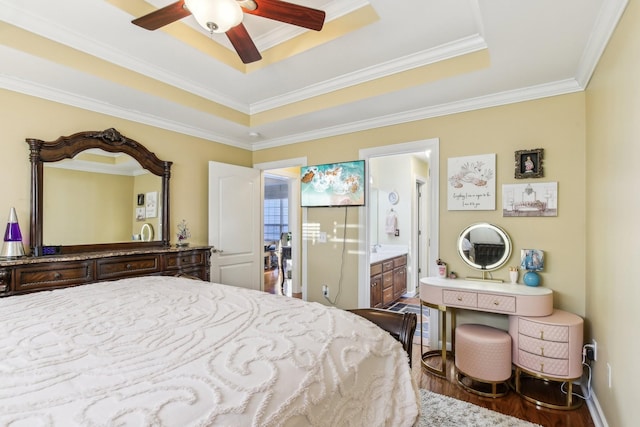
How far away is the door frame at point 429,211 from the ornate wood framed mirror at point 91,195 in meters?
2.19

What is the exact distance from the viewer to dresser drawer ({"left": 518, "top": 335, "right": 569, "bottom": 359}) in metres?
2.17

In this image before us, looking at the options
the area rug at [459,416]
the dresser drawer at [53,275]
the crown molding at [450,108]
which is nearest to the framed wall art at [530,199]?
the crown molding at [450,108]

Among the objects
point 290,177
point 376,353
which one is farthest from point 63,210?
point 290,177

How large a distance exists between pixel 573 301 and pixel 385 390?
7.01 feet

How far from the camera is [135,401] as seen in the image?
744 millimetres

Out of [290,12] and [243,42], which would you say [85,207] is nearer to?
[243,42]

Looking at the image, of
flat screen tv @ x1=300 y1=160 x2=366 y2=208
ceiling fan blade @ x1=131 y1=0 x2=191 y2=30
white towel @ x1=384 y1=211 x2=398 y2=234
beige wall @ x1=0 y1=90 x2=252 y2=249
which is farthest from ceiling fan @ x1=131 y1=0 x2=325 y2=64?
white towel @ x1=384 y1=211 x2=398 y2=234

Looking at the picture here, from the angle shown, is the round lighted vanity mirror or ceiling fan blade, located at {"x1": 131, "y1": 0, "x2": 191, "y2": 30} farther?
the round lighted vanity mirror

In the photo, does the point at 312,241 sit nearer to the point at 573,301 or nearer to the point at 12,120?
the point at 573,301

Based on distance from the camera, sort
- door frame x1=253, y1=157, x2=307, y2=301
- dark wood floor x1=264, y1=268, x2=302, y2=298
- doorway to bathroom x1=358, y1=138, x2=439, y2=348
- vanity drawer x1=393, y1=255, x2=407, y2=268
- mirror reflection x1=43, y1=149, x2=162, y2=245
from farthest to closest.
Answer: dark wood floor x1=264, y1=268, x2=302, y2=298, doorway to bathroom x1=358, y1=138, x2=439, y2=348, vanity drawer x1=393, y1=255, x2=407, y2=268, door frame x1=253, y1=157, x2=307, y2=301, mirror reflection x1=43, y1=149, x2=162, y2=245

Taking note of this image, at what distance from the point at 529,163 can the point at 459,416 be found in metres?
2.04

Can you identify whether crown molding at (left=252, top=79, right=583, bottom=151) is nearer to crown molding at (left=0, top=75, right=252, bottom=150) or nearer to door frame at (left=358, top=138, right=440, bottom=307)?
door frame at (left=358, top=138, right=440, bottom=307)

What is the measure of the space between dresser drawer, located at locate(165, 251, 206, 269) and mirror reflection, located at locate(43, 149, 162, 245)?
1.35 ft

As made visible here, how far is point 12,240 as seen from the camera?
234cm
